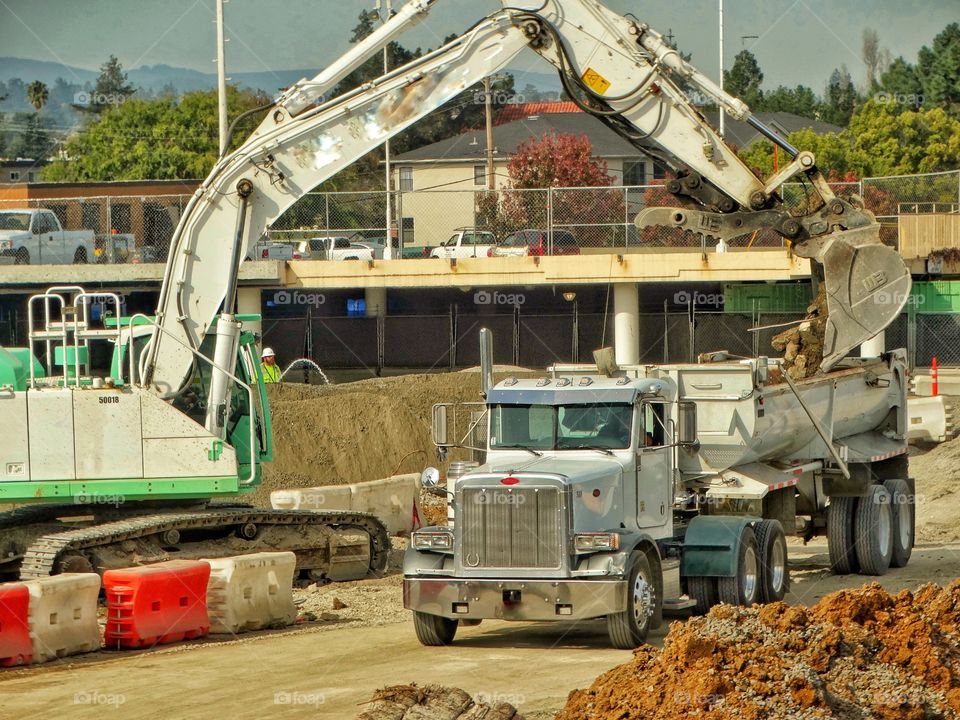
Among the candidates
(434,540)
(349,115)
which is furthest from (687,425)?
(349,115)

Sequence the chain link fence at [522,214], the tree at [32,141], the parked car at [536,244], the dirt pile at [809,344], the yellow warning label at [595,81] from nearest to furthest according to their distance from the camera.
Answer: the yellow warning label at [595,81], the dirt pile at [809,344], the chain link fence at [522,214], the parked car at [536,244], the tree at [32,141]

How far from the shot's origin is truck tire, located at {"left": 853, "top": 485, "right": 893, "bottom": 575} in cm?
1852

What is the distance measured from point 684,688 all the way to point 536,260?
3007 centimetres

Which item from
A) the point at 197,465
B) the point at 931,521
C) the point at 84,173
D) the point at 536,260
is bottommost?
the point at 931,521

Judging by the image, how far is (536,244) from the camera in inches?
1614

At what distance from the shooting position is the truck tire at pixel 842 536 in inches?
731

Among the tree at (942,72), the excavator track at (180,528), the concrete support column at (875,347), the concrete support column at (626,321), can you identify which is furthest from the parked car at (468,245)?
the tree at (942,72)

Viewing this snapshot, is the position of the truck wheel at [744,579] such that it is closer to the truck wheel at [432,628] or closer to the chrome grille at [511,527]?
the chrome grille at [511,527]

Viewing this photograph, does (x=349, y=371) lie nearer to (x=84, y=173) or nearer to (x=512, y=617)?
(x=512, y=617)

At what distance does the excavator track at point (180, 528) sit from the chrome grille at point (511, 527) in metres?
4.41

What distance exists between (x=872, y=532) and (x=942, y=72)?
9873 cm

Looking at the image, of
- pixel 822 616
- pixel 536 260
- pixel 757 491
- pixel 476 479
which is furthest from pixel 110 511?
pixel 536 260

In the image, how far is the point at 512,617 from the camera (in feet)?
44.7

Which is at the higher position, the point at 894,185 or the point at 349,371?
the point at 894,185
